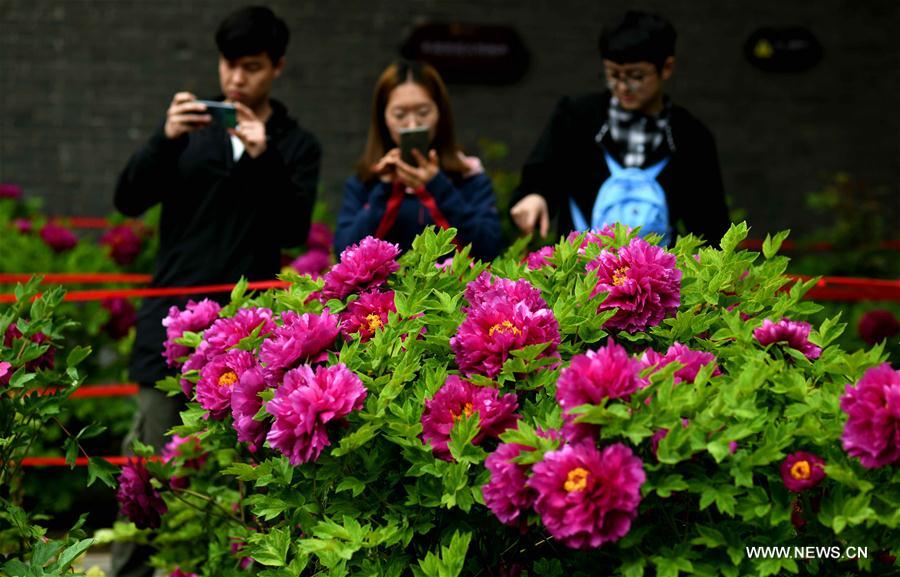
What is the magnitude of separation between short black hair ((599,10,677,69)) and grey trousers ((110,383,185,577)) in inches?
68.3

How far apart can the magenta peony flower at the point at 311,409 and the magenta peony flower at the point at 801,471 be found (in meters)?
0.67

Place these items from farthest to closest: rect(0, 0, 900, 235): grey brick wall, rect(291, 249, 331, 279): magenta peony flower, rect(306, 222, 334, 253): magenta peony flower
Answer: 1. rect(0, 0, 900, 235): grey brick wall
2. rect(306, 222, 334, 253): magenta peony flower
3. rect(291, 249, 331, 279): magenta peony flower

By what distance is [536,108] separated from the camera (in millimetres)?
7977

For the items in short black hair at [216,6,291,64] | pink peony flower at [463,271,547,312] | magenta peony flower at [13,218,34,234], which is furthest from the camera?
magenta peony flower at [13,218,34,234]

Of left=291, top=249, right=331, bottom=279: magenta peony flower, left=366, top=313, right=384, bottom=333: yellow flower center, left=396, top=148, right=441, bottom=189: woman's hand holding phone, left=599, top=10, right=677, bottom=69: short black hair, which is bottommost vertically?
left=291, top=249, right=331, bottom=279: magenta peony flower

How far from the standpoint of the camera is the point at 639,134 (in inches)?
151

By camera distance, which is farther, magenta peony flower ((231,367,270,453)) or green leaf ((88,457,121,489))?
green leaf ((88,457,121,489))

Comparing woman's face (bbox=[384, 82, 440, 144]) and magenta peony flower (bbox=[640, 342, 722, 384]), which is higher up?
woman's face (bbox=[384, 82, 440, 144])

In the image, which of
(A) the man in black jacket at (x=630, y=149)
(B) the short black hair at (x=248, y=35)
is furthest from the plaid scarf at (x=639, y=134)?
(B) the short black hair at (x=248, y=35)

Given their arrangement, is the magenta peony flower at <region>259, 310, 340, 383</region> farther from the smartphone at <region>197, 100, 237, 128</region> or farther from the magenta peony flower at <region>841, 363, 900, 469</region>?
the smartphone at <region>197, 100, 237, 128</region>

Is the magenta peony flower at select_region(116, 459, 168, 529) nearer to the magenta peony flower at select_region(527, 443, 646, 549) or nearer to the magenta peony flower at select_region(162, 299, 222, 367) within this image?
the magenta peony flower at select_region(162, 299, 222, 367)

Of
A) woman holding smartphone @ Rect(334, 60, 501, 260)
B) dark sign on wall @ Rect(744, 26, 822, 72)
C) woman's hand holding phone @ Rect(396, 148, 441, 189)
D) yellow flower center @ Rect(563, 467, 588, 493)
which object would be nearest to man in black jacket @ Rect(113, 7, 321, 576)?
woman holding smartphone @ Rect(334, 60, 501, 260)

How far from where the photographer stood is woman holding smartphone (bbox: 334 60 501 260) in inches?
150

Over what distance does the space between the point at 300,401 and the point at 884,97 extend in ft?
23.7
